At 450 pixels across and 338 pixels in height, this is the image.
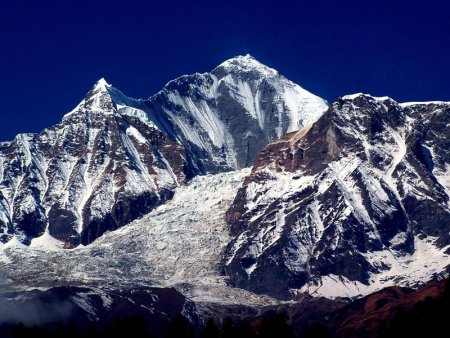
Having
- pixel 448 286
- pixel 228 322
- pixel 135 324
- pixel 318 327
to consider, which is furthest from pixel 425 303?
pixel 135 324

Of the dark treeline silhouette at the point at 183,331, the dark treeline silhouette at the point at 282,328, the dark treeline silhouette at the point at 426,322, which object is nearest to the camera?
the dark treeline silhouette at the point at 426,322

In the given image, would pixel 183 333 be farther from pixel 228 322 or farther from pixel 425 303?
pixel 425 303

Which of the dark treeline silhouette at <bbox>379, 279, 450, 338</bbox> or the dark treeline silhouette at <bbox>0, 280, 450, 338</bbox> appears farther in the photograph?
the dark treeline silhouette at <bbox>0, 280, 450, 338</bbox>

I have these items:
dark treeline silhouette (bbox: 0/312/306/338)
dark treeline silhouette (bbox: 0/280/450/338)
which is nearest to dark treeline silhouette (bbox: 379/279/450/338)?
dark treeline silhouette (bbox: 0/280/450/338)

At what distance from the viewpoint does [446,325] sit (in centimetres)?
13038

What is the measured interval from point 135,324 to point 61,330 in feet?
33.7

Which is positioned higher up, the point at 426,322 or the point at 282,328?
the point at 282,328

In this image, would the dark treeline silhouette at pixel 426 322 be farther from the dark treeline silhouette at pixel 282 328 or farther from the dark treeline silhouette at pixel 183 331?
the dark treeline silhouette at pixel 183 331

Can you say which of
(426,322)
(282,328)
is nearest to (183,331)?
(282,328)

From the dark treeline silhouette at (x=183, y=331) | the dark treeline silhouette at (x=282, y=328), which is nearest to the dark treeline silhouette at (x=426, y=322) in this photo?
the dark treeline silhouette at (x=282, y=328)

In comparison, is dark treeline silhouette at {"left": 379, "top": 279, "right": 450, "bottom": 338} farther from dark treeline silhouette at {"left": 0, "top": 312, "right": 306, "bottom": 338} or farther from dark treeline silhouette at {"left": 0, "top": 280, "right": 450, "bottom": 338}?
dark treeline silhouette at {"left": 0, "top": 312, "right": 306, "bottom": 338}

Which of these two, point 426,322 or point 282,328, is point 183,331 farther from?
point 426,322

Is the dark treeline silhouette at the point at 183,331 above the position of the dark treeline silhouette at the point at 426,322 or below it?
above

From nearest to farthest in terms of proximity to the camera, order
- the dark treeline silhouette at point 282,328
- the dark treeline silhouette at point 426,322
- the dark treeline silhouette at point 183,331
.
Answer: the dark treeline silhouette at point 426,322 < the dark treeline silhouette at point 282,328 < the dark treeline silhouette at point 183,331
